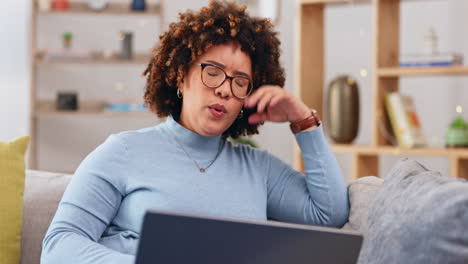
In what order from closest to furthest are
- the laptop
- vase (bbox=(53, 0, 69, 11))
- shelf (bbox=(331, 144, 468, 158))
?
the laptop, shelf (bbox=(331, 144, 468, 158)), vase (bbox=(53, 0, 69, 11))

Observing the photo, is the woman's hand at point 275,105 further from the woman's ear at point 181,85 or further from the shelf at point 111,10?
the shelf at point 111,10

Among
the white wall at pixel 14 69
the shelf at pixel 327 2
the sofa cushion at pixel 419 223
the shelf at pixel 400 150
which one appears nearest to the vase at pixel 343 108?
the shelf at pixel 400 150

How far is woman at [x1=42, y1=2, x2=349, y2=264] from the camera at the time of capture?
1323 millimetres

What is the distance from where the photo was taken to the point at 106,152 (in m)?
1.35

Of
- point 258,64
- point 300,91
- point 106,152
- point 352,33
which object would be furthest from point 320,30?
point 106,152

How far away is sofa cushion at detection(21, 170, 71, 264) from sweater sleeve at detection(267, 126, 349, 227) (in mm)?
578

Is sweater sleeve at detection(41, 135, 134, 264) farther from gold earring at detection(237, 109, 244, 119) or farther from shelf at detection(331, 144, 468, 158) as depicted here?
shelf at detection(331, 144, 468, 158)

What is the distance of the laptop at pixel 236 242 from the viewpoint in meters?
0.85

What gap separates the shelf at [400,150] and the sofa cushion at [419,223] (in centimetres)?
182

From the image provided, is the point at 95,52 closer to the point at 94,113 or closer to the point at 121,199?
the point at 94,113

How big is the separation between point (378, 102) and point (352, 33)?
1479 mm

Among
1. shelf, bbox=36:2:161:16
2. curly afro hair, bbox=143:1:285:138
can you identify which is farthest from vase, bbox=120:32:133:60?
curly afro hair, bbox=143:1:285:138

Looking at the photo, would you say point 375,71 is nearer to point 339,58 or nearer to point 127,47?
point 339,58

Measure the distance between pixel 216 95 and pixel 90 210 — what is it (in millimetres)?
358
